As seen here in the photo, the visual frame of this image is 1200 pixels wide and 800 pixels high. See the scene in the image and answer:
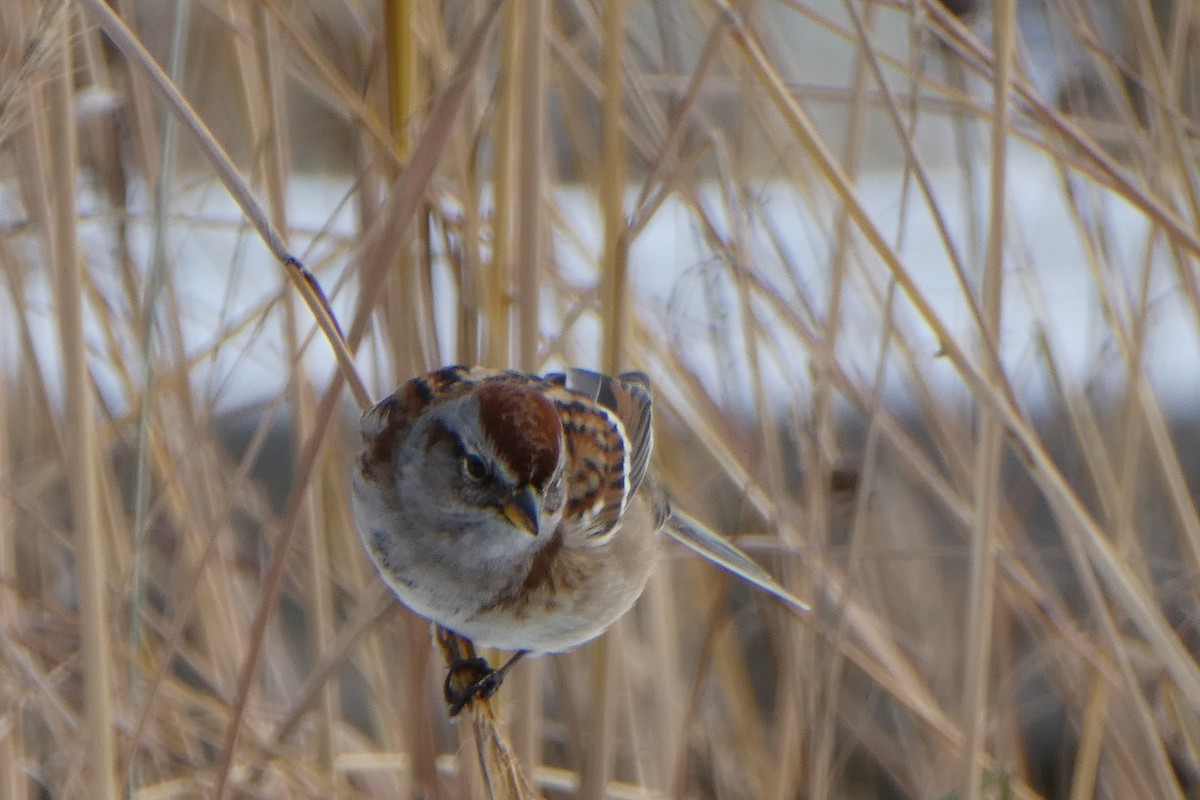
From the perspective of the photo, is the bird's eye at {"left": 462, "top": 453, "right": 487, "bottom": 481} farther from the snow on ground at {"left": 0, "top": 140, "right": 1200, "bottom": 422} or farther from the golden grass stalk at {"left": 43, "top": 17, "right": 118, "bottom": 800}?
the golden grass stalk at {"left": 43, "top": 17, "right": 118, "bottom": 800}

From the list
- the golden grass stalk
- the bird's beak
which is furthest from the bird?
the golden grass stalk

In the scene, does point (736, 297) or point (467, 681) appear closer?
point (467, 681)

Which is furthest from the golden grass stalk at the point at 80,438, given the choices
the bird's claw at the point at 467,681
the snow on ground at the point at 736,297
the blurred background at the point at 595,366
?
the bird's claw at the point at 467,681

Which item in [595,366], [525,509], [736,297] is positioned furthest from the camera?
[595,366]

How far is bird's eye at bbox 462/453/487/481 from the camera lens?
132 cm

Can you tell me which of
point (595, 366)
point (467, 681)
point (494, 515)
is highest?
point (595, 366)

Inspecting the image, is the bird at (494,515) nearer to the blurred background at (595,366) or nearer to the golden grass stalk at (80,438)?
the blurred background at (595,366)

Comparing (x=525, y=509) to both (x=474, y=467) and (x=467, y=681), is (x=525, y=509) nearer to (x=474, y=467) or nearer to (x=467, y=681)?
(x=474, y=467)

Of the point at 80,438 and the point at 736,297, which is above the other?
the point at 736,297

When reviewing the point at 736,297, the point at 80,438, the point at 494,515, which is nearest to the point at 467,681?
the point at 494,515

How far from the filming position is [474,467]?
133 centimetres

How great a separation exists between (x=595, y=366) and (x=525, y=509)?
71 centimetres

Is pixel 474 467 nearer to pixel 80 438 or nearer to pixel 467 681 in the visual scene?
pixel 467 681

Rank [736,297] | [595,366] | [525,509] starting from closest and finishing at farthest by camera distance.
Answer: [525,509] → [736,297] → [595,366]
